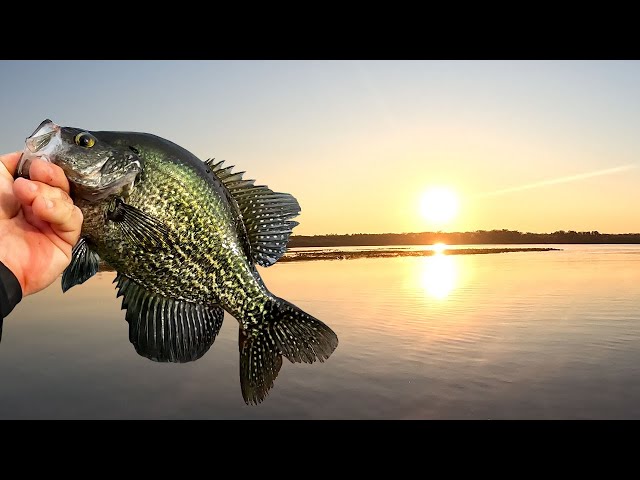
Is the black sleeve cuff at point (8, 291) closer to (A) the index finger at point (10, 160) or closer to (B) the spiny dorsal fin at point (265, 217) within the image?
(A) the index finger at point (10, 160)

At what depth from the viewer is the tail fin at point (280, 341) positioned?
3.44 meters

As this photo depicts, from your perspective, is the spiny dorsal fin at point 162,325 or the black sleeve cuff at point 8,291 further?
the spiny dorsal fin at point 162,325

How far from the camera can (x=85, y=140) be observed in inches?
121

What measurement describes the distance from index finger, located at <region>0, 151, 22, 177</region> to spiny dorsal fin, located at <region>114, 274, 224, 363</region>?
1.01 meters

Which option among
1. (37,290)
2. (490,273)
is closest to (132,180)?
(37,290)

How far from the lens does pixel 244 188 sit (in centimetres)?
346

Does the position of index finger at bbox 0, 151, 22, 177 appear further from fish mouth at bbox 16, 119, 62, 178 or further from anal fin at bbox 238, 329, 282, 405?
anal fin at bbox 238, 329, 282, 405

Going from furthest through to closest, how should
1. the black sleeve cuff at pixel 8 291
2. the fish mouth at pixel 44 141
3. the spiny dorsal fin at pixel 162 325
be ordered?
the spiny dorsal fin at pixel 162 325 → the black sleeve cuff at pixel 8 291 → the fish mouth at pixel 44 141

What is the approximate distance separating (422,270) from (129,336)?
3303 centimetres

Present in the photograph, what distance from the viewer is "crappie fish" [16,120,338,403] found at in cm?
306

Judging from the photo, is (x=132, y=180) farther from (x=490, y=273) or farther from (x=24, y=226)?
(x=490, y=273)

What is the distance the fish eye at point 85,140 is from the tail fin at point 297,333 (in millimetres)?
1303

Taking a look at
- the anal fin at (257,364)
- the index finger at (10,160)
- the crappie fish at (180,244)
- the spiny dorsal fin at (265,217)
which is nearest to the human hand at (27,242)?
the index finger at (10,160)

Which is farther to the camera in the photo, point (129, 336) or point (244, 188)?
point (244, 188)
